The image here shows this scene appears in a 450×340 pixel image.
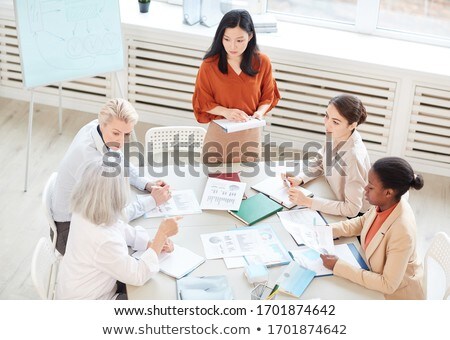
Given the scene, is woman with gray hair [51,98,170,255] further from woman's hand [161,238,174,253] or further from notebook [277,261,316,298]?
notebook [277,261,316,298]

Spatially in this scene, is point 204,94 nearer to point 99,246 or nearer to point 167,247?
point 167,247

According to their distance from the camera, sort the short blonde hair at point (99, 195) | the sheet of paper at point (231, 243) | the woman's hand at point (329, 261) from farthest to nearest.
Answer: the sheet of paper at point (231, 243)
the woman's hand at point (329, 261)
the short blonde hair at point (99, 195)

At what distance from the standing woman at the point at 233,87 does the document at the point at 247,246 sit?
2.44ft

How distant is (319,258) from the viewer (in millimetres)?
3115

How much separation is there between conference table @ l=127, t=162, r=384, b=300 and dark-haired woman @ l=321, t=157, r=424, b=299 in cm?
6

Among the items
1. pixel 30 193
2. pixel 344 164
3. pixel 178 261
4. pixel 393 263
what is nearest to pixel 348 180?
pixel 344 164

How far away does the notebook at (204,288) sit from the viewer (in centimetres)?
285

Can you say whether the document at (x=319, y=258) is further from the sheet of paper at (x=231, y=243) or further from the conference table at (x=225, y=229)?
the sheet of paper at (x=231, y=243)

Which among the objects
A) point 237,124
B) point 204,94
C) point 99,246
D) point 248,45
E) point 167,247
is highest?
point 248,45

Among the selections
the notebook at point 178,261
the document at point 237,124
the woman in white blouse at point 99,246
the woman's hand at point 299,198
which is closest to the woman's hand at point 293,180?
the woman's hand at point 299,198

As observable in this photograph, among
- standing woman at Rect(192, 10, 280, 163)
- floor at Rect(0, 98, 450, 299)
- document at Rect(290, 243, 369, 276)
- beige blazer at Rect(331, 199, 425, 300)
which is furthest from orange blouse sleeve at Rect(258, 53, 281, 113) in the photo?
floor at Rect(0, 98, 450, 299)

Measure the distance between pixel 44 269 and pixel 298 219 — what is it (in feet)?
4.00

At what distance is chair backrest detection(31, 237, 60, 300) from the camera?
115 inches

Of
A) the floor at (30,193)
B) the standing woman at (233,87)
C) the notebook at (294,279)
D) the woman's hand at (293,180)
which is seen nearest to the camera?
the notebook at (294,279)
